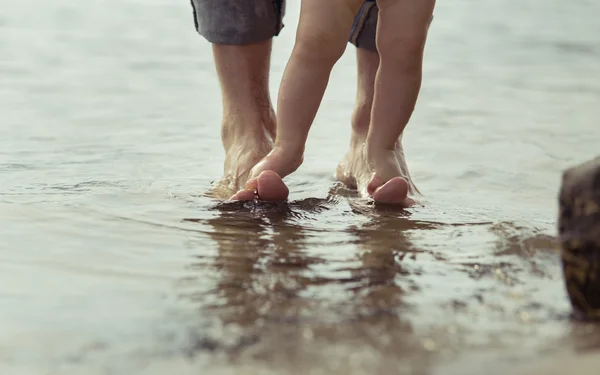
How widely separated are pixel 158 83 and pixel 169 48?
1.09 m

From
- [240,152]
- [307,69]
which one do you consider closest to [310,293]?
[307,69]

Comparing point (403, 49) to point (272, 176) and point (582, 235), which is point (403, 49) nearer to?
point (272, 176)

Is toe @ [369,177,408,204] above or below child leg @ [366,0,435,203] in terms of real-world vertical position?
below

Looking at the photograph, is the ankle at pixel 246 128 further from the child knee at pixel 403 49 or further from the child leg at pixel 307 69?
the child knee at pixel 403 49

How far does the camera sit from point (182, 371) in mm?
1137

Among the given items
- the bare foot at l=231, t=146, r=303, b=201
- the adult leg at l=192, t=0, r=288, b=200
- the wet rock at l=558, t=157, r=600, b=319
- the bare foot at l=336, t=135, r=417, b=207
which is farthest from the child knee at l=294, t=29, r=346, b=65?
the wet rock at l=558, t=157, r=600, b=319

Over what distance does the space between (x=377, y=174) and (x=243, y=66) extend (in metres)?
0.58

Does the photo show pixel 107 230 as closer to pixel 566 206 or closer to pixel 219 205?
pixel 219 205

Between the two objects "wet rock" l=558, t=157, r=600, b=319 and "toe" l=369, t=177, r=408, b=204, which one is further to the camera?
"toe" l=369, t=177, r=408, b=204

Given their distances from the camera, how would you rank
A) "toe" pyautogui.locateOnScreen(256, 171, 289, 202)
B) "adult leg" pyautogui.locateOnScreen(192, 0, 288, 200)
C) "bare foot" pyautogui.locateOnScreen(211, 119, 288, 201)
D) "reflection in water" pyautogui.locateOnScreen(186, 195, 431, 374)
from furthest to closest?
"adult leg" pyautogui.locateOnScreen(192, 0, 288, 200), "bare foot" pyautogui.locateOnScreen(211, 119, 288, 201), "toe" pyautogui.locateOnScreen(256, 171, 289, 202), "reflection in water" pyautogui.locateOnScreen(186, 195, 431, 374)

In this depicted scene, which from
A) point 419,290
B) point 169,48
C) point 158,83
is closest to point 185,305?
point 419,290

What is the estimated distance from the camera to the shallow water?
1.20m

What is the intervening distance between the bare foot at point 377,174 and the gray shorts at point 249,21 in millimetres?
329

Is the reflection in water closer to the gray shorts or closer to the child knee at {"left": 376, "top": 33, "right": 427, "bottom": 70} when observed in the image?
the child knee at {"left": 376, "top": 33, "right": 427, "bottom": 70}
